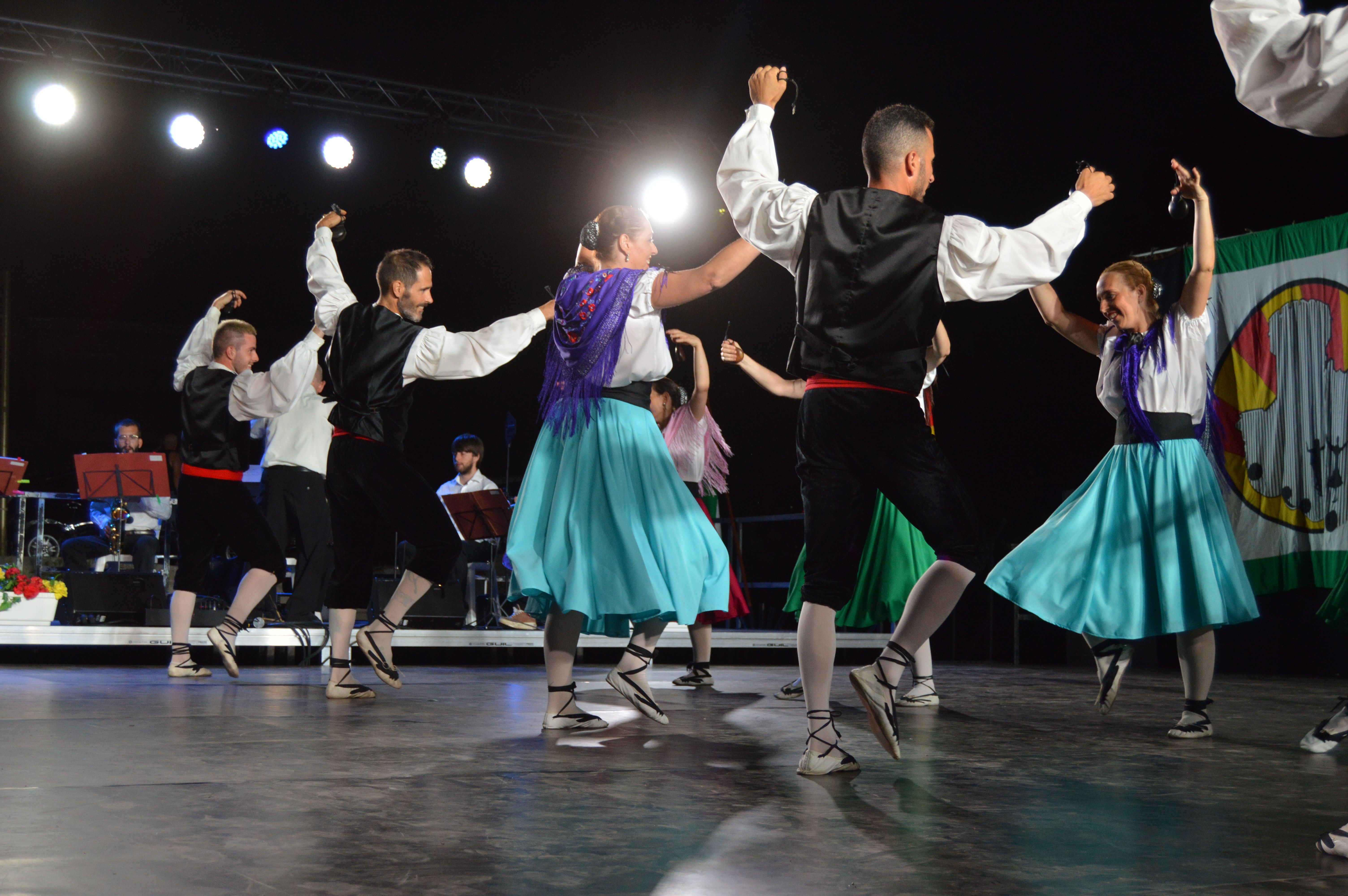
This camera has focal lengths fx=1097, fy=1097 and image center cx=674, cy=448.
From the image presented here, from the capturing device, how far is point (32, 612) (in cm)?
618

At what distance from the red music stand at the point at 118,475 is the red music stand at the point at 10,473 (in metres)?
0.44

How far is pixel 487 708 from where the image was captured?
3.84 meters

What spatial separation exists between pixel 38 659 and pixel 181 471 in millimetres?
2425

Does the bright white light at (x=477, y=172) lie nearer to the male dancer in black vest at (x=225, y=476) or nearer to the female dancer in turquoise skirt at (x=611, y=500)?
the male dancer in black vest at (x=225, y=476)

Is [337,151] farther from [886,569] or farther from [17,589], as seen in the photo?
[886,569]

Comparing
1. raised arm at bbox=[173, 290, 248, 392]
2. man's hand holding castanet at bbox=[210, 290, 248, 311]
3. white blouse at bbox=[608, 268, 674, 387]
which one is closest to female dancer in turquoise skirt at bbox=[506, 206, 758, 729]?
white blouse at bbox=[608, 268, 674, 387]

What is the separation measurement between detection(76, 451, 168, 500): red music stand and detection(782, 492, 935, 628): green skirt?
16.9ft

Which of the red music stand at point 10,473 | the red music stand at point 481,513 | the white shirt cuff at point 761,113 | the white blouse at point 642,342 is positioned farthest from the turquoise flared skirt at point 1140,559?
the red music stand at point 10,473

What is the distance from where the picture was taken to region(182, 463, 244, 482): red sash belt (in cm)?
505

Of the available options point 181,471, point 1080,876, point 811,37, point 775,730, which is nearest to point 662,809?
point 1080,876

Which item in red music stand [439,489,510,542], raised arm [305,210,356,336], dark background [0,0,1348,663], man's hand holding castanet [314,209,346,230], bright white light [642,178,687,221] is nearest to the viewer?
raised arm [305,210,356,336]

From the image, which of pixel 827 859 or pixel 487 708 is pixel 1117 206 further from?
pixel 827 859

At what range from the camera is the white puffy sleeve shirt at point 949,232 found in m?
2.48

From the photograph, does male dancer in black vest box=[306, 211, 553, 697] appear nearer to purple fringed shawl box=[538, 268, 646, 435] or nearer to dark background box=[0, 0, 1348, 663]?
purple fringed shawl box=[538, 268, 646, 435]
